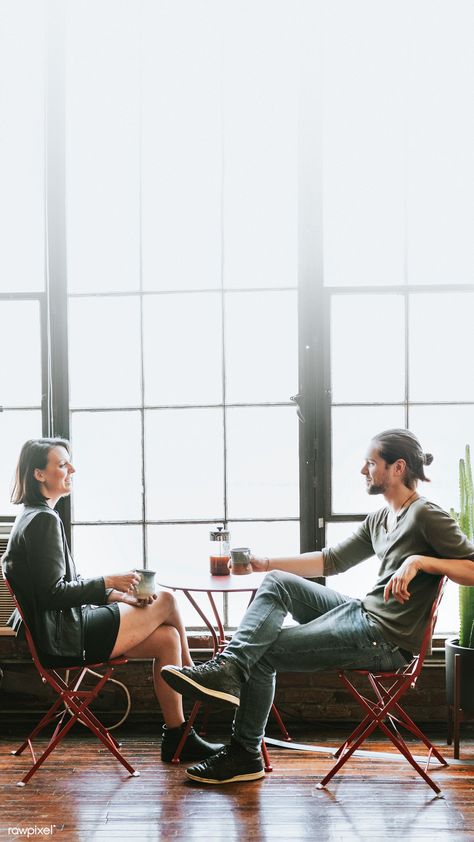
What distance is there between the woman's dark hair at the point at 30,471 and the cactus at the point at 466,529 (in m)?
1.89

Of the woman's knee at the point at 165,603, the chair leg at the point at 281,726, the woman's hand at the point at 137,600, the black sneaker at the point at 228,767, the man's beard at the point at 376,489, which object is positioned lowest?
the chair leg at the point at 281,726

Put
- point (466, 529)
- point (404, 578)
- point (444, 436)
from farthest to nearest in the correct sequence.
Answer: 1. point (444, 436)
2. point (466, 529)
3. point (404, 578)

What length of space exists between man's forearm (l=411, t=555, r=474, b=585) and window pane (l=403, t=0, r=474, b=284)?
1.74 meters

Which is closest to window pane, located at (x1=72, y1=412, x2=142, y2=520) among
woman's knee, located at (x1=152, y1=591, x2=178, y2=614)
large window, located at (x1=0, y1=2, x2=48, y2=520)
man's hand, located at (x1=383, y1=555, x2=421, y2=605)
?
large window, located at (x1=0, y1=2, x2=48, y2=520)

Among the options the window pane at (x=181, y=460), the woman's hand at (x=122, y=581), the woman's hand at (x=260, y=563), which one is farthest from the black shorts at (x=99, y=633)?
the window pane at (x=181, y=460)

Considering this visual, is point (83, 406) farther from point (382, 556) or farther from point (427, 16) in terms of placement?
point (427, 16)

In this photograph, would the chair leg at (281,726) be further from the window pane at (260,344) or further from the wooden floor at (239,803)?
the window pane at (260,344)

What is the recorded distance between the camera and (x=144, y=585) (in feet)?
10.8

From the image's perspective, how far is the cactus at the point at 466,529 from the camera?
3.62m

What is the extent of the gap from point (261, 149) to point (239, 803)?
316cm

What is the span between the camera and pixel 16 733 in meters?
3.94

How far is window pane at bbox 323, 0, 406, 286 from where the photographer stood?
13.8 ft

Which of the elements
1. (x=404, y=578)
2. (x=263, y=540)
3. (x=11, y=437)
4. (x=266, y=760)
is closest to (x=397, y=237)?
(x=263, y=540)

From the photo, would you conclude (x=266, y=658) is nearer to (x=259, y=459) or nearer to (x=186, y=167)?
(x=259, y=459)
